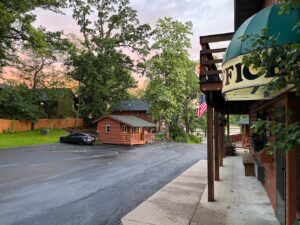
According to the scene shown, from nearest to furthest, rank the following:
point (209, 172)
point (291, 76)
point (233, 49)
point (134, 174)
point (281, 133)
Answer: point (281, 133), point (291, 76), point (233, 49), point (209, 172), point (134, 174)

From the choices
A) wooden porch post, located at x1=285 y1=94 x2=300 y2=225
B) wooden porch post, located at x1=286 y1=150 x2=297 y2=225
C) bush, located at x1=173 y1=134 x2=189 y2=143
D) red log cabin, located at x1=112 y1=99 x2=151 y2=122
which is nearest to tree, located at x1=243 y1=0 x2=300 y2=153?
wooden porch post, located at x1=285 y1=94 x2=300 y2=225

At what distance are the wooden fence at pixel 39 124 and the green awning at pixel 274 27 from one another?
41106 millimetres

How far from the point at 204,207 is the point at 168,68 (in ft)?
133

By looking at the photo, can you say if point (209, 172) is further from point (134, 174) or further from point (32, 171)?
point (32, 171)

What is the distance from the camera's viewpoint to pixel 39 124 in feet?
159

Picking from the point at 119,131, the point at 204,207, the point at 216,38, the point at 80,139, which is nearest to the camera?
the point at 204,207

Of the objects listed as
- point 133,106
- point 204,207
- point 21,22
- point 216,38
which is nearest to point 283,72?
point 204,207

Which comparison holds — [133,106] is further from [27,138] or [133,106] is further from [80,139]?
[27,138]

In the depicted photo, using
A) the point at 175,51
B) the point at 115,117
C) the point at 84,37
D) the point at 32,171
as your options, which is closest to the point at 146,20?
the point at 175,51

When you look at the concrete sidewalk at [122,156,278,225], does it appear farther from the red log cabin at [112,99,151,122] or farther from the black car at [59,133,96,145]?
the red log cabin at [112,99,151,122]

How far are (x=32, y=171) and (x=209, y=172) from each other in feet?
33.4

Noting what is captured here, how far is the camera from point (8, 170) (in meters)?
16.2

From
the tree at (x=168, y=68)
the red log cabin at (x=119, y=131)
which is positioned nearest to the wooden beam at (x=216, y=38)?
the red log cabin at (x=119, y=131)

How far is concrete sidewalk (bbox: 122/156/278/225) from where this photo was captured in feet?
24.2
